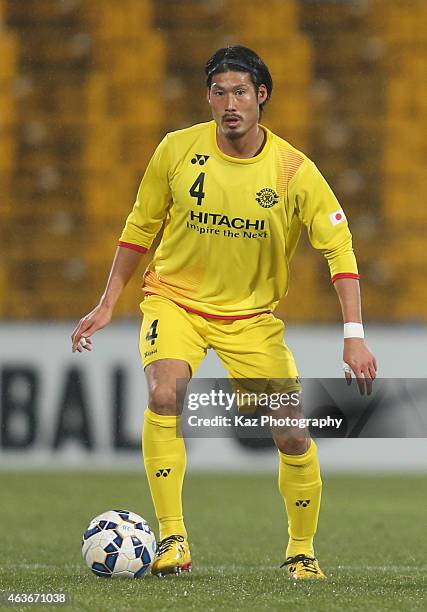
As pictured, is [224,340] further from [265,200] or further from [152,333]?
[265,200]

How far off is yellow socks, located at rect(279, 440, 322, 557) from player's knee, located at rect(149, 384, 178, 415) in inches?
18.6

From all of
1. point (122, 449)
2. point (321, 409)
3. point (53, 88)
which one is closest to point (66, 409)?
point (122, 449)

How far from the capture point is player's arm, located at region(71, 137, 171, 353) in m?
4.70

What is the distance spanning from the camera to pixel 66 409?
31.8ft

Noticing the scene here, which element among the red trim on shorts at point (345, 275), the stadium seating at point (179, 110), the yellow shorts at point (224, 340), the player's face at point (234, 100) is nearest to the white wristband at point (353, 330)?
the red trim on shorts at point (345, 275)

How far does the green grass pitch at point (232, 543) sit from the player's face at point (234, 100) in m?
1.57

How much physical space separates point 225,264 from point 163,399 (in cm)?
57

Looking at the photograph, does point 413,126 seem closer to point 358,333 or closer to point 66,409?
point 66,409

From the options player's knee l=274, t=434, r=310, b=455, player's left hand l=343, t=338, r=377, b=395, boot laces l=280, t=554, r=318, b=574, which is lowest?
boot laces l=280, t=554, r=318, b=574

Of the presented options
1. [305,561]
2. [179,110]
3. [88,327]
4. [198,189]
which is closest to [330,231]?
[198,189]

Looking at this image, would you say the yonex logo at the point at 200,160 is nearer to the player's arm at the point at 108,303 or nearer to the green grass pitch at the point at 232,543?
the player's arm at the point at 108,303

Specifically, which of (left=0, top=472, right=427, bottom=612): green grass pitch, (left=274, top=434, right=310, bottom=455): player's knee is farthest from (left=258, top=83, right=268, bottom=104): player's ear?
(left=0, top=472, right=427, bottom=612): green grass pitch

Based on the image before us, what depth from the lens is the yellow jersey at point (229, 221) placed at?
4.66 meters

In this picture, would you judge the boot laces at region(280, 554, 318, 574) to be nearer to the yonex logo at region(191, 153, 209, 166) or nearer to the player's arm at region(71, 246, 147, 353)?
the player's arm at region(71, 246, 147, 353)
